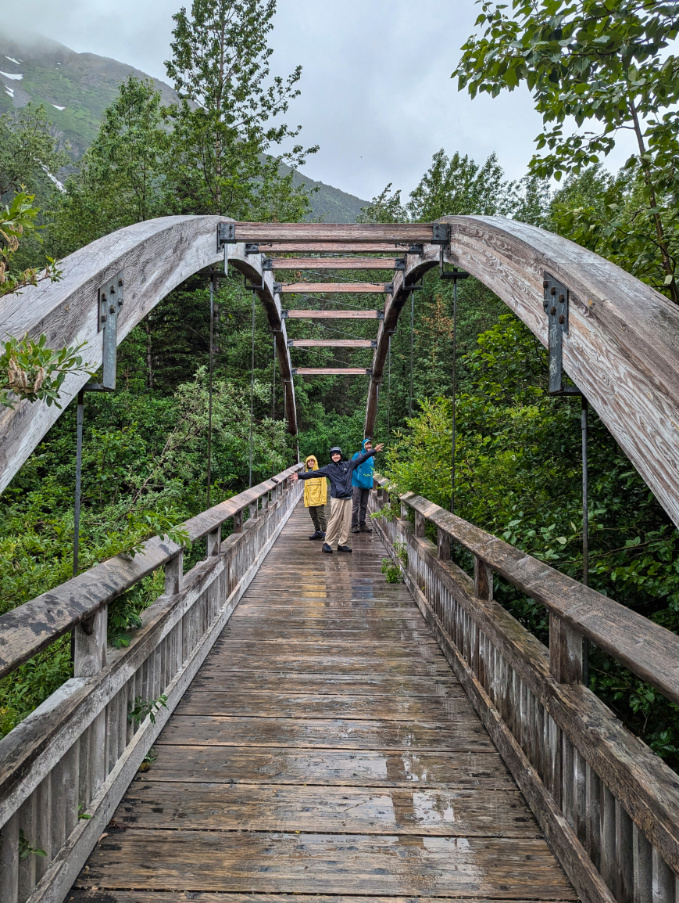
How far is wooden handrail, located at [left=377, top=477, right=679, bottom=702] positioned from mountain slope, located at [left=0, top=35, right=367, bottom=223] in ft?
292

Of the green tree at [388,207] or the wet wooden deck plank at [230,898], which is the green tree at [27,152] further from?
the wet wooden deck plank at [230,898]

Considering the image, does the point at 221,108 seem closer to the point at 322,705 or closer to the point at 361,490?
the point at 361,490

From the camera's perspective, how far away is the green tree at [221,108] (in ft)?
44.4

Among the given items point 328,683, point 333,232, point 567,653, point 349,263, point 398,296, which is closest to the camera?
point 567,653

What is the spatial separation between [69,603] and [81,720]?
0.38 metres

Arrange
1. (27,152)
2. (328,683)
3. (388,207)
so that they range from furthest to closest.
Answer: (388,207), (27,152), (328,683)

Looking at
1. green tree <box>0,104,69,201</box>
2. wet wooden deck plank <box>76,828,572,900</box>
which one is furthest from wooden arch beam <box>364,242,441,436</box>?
green tree <box>0,104,69,201</box>

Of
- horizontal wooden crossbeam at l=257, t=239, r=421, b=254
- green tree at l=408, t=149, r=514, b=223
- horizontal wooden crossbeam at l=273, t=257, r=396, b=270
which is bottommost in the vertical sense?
horizontal wooden crossbeam at l=257, t=239, r=421, b=254

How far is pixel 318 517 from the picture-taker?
9039mm

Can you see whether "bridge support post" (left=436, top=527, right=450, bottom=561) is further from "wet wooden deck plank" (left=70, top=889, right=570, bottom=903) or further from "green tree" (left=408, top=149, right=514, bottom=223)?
"green tree" (left=408, top=149, right=514, bottom=223)

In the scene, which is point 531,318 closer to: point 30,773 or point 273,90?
point 30,773

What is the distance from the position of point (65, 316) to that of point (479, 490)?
11.6 feet

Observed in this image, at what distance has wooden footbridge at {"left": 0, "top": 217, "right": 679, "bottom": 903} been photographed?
5.08 feet

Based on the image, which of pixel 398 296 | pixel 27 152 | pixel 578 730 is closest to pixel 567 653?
pixel 578 730
